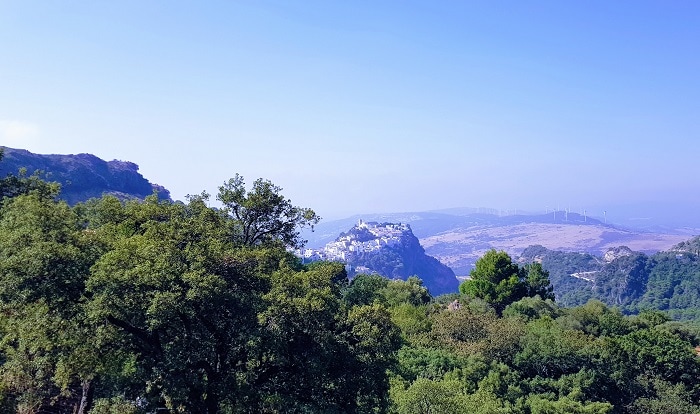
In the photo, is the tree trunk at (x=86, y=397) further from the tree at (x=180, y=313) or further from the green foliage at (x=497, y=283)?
the green foliage at (x=497, y=283)

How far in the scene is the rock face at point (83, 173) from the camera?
9512 cm

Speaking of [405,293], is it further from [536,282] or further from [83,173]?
[83,173]

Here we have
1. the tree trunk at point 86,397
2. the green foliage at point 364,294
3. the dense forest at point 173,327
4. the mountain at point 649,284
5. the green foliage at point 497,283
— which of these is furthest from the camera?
the mountain at point 649,284

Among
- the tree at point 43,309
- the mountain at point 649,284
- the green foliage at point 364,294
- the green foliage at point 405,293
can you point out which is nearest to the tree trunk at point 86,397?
the tree at point 43,309

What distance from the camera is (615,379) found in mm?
26500

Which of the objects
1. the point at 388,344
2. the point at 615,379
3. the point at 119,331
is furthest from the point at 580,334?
the point at 119,331

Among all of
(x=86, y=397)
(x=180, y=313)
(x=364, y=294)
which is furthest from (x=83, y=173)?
(x=180, y=313)

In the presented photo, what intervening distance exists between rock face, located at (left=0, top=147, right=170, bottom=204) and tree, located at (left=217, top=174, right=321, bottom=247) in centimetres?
7258

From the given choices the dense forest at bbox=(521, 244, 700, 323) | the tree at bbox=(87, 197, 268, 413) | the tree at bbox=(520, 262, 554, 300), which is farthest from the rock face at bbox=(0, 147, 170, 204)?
the dense forest at bbox=(521, 244, 700, 323)

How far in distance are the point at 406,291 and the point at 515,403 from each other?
738 inches

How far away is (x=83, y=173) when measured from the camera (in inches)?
A: 4242

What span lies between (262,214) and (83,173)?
342 feet

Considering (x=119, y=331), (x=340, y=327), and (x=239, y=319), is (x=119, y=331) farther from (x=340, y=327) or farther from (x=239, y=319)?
(x=340, y=327)

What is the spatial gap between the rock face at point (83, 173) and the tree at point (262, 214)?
72583mm
